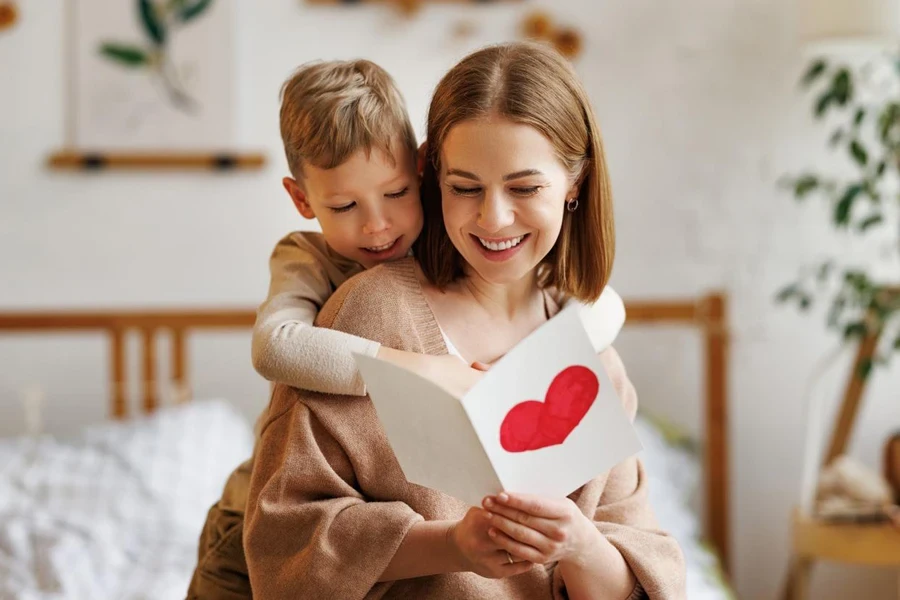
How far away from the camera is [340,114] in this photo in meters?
1.15

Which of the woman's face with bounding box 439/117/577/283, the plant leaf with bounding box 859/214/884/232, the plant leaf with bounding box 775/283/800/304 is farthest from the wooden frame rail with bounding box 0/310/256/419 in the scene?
the woman's face with bounding box 439/117/577/283

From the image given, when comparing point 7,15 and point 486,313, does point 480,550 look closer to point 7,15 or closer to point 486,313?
point 486,313

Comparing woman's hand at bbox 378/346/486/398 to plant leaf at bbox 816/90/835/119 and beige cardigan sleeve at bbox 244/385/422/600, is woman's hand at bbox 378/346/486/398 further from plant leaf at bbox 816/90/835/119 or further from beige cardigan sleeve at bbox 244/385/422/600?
plant leaf at bbox 816/90/835/119

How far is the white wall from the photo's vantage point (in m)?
3.19

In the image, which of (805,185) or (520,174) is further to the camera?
→ (805,185)

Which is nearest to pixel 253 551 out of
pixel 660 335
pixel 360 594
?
pixel 360 594

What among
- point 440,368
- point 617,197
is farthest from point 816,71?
point 440,368

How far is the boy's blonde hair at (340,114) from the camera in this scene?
45.4 inches

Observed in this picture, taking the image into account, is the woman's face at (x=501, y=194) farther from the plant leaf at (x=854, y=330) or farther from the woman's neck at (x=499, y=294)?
the plant leaf at (x=854, y=330)

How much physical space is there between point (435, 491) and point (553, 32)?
2339 millimetres

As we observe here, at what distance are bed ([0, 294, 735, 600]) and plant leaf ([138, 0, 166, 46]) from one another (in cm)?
80

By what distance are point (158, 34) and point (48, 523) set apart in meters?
1.61

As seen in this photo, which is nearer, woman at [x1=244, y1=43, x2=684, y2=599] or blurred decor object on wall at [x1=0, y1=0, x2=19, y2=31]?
woman at [x1=244, y1=43, x2=684, y2=599]

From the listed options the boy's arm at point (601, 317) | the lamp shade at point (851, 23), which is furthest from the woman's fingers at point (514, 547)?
the lamp shade at point (851, 23)
